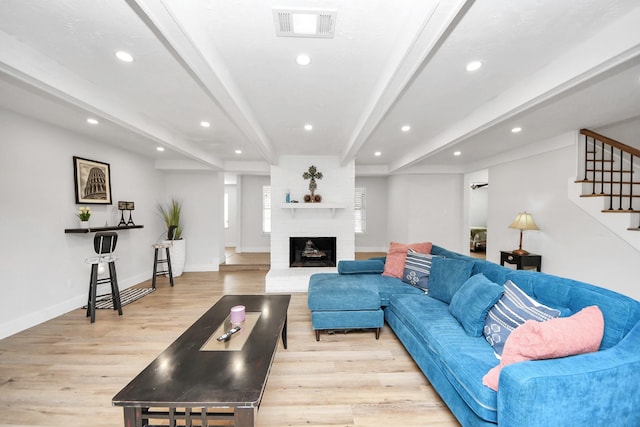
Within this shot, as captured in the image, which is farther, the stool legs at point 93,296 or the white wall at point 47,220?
the stool legs at point 93,296

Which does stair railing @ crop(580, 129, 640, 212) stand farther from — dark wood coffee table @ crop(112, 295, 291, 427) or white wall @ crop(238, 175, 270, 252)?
white wall @ crop(238, 175, 270, 252)

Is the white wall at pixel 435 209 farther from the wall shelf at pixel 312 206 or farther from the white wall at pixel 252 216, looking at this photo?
the white wall at pixel 252 216

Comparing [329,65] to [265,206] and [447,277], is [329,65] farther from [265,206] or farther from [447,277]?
[265,206]

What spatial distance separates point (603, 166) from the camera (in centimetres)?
364

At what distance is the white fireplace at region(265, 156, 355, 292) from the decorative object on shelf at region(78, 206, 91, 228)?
9.26ft

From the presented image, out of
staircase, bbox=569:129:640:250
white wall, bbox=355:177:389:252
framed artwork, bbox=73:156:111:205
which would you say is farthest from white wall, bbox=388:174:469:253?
framed artwork, bbox=73:156:111:205

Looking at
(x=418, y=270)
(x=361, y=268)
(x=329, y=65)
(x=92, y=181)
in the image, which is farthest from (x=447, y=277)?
(x=92, y=181)

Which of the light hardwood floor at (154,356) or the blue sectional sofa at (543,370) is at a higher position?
the blue sectional sofa at (543,370)

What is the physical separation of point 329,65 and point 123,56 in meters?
1.56

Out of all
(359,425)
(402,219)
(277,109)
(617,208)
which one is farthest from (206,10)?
(402,219)

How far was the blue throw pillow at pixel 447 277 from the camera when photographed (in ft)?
8.14

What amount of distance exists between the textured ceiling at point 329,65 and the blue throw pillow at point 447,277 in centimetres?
157

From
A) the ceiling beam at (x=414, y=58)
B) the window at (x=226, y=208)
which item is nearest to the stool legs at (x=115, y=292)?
the ceiling beam at (x=414, y=58)

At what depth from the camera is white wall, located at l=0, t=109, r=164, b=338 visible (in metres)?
2.89
